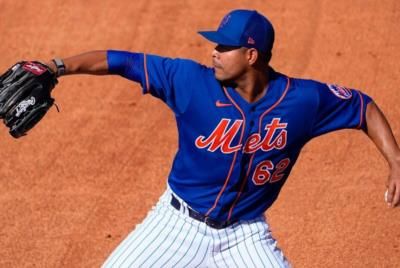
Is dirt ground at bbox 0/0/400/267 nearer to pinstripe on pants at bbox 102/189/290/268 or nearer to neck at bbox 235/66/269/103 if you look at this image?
pinstripe on pants at bbox 102/189/290/268

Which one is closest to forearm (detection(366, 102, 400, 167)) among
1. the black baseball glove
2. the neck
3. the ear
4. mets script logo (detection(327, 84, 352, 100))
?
mets script logo (detection(327, 84, 352, 100))

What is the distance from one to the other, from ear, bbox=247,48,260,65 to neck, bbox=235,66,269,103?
0.07 metres

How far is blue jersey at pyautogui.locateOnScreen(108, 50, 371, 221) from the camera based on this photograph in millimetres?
5586

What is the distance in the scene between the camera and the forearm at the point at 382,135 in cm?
576

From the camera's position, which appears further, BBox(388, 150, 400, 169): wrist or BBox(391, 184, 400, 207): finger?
BBox(388, 150, 400, 169): wrist

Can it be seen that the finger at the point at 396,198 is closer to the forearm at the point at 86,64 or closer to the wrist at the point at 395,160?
the wrist at the point at 395,160

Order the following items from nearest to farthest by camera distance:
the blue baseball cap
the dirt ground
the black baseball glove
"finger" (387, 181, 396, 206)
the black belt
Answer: the black baseball glove
the blue baseball cap
"finger" (387, 181, 396, 206)
the black belt
the dirt ground

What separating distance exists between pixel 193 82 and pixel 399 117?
479 cm

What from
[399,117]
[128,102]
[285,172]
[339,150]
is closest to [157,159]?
[128,102]

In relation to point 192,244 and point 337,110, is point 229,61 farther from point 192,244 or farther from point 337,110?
point 192,244

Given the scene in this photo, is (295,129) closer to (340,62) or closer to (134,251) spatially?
(134,251)

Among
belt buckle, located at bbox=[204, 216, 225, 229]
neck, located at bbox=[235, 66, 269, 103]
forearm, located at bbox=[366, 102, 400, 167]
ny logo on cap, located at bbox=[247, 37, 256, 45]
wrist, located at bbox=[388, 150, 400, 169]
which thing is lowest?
belt buckle, located at bbox=[204, 216, 225, 229]

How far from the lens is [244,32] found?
5492 mm

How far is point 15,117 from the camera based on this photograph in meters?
5.36
